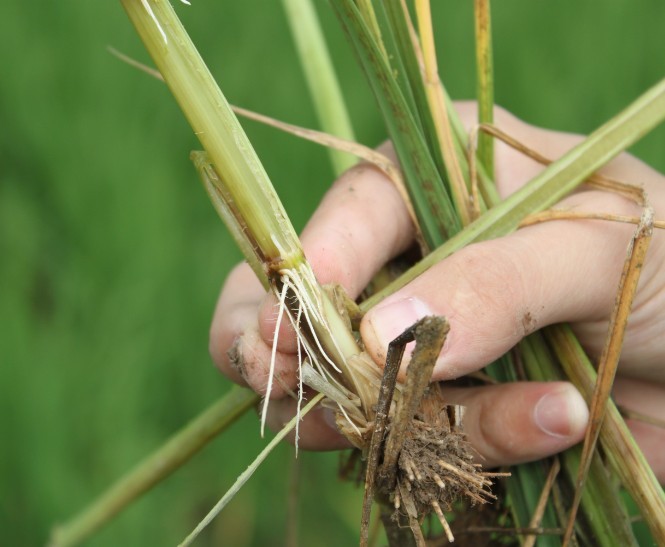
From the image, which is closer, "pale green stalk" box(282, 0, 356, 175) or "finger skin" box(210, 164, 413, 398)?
"finger skin" box(210, 164, 413, 398)

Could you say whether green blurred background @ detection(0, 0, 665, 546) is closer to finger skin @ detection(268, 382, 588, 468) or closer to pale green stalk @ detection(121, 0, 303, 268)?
finger skin @ detection(268, 382, 588, 468)

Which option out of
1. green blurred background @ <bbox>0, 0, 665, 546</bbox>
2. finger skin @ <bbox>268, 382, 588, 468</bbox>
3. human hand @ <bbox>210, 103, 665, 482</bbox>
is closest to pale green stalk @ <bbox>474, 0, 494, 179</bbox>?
human hand @ <bbox>210, 103, 665, 482</bbox>

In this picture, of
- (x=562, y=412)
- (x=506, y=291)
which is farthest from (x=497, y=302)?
(x=562, y=412)

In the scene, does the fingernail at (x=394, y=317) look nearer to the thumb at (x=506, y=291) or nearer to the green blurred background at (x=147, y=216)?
the thumb at (x=506, y=291)

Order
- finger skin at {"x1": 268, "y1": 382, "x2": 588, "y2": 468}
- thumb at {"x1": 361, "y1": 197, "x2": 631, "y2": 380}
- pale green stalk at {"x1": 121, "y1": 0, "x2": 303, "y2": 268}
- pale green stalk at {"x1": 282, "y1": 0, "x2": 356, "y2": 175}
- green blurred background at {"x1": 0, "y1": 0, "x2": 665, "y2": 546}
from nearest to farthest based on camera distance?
pale green stalk at {"x1": 121, "y1": 0, "x2": 303, "y2": 268}, thumb at {"x1": 361, "y1": 197, "x2": 631, "y2": 380}, finger skin at {"x1": 268, "y1": 382, "x2": 588, "y2": 468}, pale green stalk at {"x1": 282, "y1": 0, "x2": 356, "y2": 175}, green blurred background at {"x1": 0, "y1": 0, "x2": 665, "y2": 546}

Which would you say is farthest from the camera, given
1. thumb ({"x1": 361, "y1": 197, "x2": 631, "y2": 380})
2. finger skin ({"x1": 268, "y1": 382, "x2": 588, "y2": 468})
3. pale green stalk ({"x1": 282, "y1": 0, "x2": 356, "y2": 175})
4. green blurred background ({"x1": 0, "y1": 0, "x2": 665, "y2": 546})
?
green blurred background ({"x1": 0, "y1": 0, "x2": 665, "y2": 546})

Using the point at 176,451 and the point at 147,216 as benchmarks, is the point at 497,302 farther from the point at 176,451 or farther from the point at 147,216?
the point at 147,216

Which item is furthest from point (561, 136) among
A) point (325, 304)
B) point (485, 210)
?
point (325, 304)
